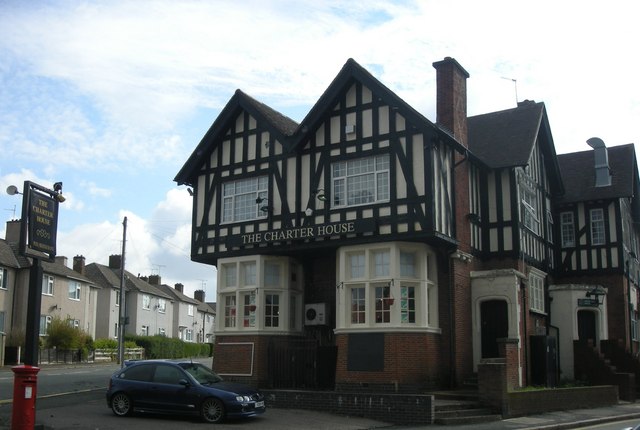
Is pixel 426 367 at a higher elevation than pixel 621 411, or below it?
higher

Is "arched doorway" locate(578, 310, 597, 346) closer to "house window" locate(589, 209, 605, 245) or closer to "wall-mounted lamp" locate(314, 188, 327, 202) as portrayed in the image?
"house window" locate(589, 209, 605, 245)

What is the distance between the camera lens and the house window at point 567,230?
3177 cm

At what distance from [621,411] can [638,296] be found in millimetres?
14352

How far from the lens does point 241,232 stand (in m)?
24.9

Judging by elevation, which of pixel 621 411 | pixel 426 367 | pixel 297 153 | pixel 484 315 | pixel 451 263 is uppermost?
pixel 297 153

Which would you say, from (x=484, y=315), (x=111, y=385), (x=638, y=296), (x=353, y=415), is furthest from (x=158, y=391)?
(x=638, y=296)

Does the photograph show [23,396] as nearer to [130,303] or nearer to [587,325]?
[587,325]

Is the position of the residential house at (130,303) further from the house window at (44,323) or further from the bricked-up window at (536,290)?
the bricked-up window at (536,290)

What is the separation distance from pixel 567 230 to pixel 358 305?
13790 mm

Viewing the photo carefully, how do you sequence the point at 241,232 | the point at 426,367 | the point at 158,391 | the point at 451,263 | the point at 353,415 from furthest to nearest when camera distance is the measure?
the point at 241,232 < the point at 451,263 < the point at 426,367 < the point at 353,415 < the point at 158,391

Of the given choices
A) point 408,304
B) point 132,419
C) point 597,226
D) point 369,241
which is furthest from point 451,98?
point 132,419

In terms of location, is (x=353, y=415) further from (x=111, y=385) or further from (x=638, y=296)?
(x=638, y=296)

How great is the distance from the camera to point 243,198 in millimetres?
25266

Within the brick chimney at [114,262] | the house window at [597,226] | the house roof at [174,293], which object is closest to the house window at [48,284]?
the brick chimney at [114,262]
